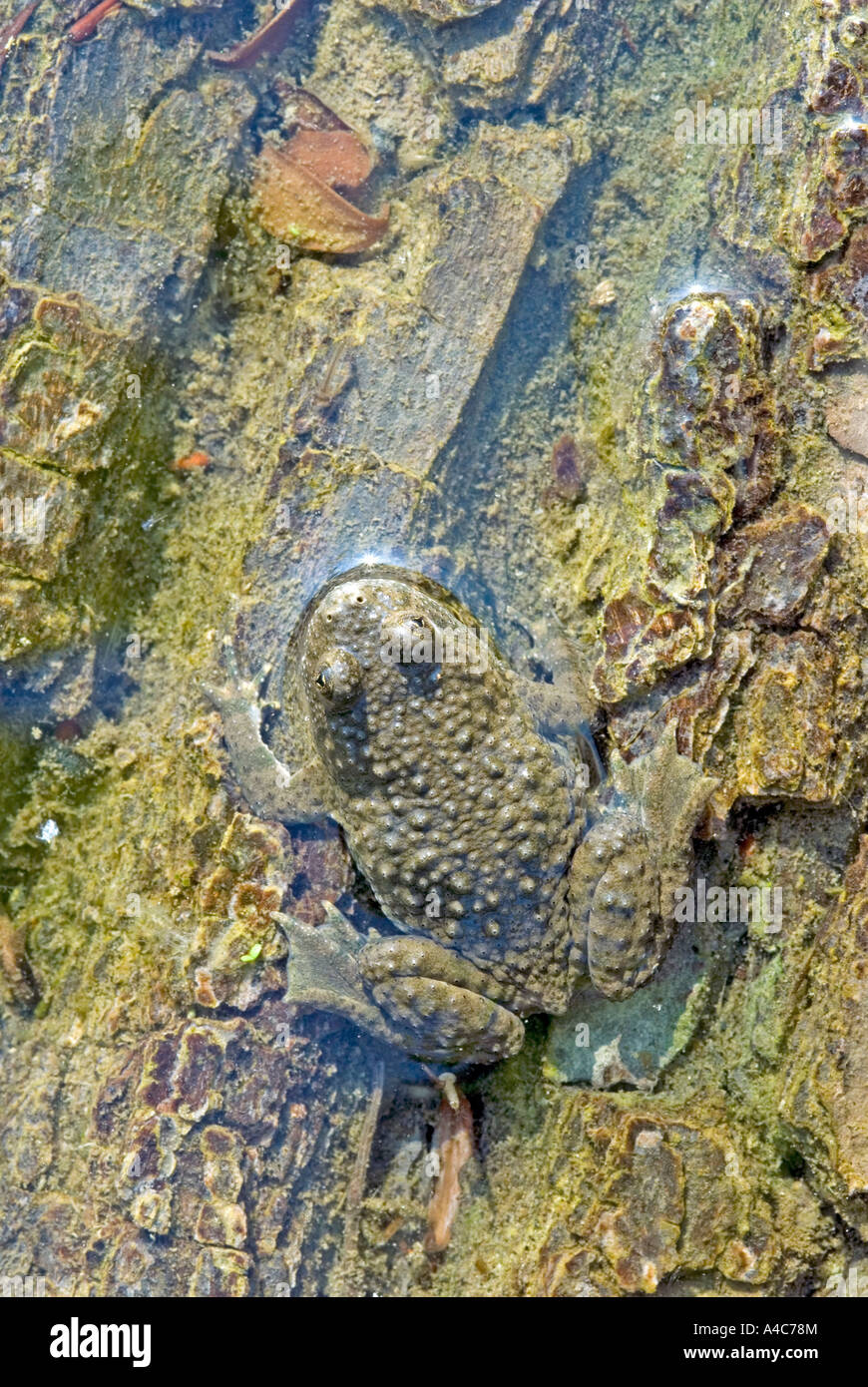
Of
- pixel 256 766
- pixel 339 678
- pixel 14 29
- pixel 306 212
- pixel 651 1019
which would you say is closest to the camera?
pixel 339 678

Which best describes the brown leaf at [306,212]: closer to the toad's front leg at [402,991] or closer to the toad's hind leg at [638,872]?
the toad's hind leg at [638,872]

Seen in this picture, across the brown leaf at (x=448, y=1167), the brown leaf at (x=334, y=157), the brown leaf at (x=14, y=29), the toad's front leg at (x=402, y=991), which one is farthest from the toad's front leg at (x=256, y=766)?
the brown leaf at (x=14, y=29)

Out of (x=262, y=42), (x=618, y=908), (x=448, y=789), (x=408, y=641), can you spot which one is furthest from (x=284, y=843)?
(x=262, y=42)

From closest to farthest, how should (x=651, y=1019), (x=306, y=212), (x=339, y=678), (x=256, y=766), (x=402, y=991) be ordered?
(x=339, y=678), (x=402, y=991), (x=651, y=1019), (x=256, y=766), (x=306, y=212)

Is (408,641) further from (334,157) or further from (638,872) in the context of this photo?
(334,157)

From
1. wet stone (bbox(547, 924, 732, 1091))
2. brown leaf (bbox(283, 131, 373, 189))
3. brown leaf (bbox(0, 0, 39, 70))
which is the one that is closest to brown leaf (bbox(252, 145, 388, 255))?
brown leaf (bbox(283, 131, 373, 189))

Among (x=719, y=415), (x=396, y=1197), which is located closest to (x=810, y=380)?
(x=719, y=415)
